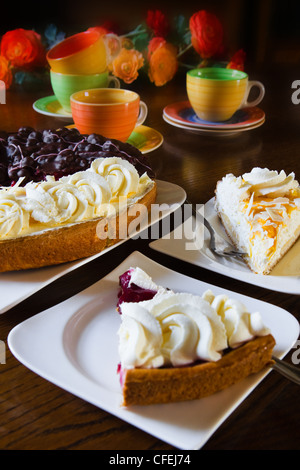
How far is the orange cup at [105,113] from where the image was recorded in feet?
5.70

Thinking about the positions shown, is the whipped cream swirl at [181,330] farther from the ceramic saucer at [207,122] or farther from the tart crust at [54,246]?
the ceramic saucer at [207,122]

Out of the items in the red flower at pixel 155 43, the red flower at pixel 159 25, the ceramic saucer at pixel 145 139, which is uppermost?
the red flower at pixel 159 25

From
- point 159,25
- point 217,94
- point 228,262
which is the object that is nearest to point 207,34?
point 159,25

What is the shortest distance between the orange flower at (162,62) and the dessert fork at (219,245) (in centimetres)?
156

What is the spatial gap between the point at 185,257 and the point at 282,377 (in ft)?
1.26

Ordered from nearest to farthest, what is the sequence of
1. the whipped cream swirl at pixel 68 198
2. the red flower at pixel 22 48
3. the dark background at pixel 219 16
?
the whipped cream swirl at pixel 68 198 → the red flower at pixel 22 48 → the dark background at pixel 219 16

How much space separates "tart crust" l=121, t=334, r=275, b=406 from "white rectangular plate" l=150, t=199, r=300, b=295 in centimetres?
27

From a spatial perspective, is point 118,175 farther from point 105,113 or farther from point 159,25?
point 159,25

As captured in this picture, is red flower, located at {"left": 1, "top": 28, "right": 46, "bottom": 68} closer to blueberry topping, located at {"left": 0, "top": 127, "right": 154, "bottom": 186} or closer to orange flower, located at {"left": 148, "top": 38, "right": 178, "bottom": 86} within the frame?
orange flower, located at {"left": 148, "top": 38, "right": 178, "bottom": 86}

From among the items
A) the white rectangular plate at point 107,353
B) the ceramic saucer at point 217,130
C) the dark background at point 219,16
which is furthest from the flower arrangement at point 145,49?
the white rectangular plate at point 107,353

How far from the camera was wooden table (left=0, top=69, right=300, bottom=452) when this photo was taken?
2.37 feet

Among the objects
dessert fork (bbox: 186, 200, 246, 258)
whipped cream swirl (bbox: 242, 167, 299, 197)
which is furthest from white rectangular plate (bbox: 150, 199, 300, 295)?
whipped cream swirl (bbox: 242, 167, 299, 197)

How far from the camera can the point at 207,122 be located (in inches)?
82.9

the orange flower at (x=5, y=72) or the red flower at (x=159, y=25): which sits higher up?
the red flower at (x=159, y=25)
